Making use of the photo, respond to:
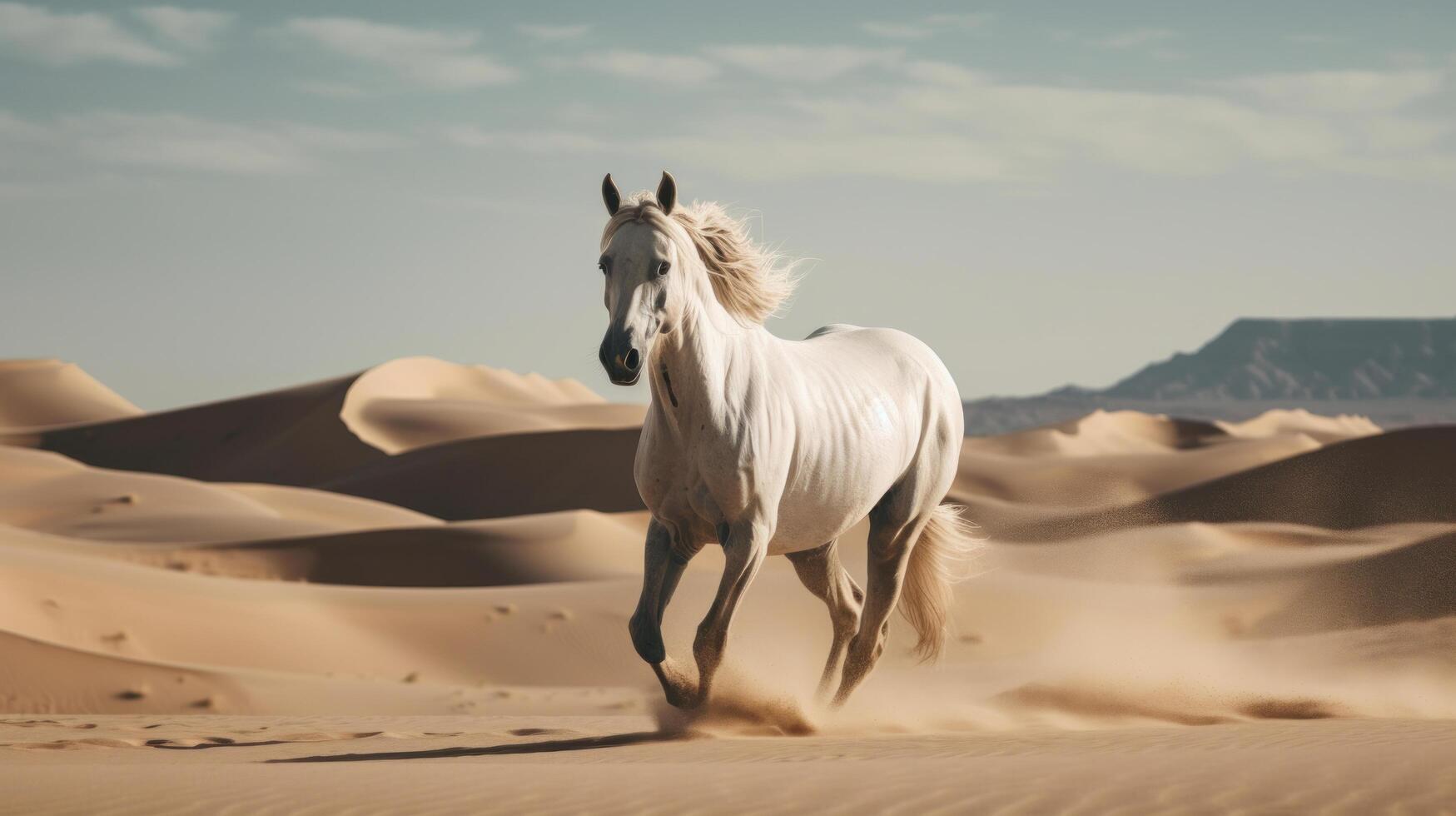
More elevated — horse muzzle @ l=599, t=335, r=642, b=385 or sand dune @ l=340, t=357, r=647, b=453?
sand dune @ l=340, t=357, r=647, b=453

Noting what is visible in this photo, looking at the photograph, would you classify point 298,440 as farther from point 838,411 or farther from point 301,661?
point 838,411

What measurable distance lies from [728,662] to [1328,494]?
25.9m

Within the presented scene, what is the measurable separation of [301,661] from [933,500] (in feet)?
25.3

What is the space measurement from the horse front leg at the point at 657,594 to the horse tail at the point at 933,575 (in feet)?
7.57

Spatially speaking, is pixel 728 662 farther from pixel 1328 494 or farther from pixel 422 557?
pixel 1328 494

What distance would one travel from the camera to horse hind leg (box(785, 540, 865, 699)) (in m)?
9.50

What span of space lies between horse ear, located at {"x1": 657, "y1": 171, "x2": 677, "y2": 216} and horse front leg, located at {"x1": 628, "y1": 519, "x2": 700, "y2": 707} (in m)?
1.59

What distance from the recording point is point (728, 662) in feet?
29.5

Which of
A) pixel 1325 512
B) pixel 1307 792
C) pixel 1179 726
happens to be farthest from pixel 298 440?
pixel 1307 792

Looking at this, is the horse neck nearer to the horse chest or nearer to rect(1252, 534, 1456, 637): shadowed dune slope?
the horse chest

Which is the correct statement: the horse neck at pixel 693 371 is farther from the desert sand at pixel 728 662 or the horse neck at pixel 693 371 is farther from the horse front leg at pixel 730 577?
the desert sand at pixel 728 662

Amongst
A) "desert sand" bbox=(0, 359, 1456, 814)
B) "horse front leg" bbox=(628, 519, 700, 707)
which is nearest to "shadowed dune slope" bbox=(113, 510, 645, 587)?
"desert sand" bbox=(0, 359, 1456, 814)

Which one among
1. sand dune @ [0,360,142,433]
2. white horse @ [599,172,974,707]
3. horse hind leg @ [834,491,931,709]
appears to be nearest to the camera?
white horse @ [599,172,974,707]

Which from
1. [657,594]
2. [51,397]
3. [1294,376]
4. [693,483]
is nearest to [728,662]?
[657,594]
